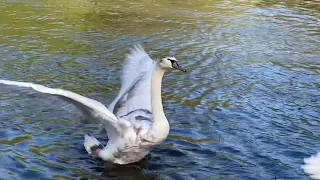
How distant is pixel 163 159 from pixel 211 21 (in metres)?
11.5

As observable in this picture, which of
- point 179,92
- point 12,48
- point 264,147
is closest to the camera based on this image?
point 264,147

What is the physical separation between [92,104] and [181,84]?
4743mm

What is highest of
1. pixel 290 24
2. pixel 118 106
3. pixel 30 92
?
pixel 30 92

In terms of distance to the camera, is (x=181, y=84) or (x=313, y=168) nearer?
(x=313, y=168)

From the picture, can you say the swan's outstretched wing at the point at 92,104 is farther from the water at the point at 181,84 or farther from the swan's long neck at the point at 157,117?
the swan's long neck at the point at 157,117

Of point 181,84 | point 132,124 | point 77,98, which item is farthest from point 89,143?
point 181,84

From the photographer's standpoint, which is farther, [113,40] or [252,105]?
[113,40]

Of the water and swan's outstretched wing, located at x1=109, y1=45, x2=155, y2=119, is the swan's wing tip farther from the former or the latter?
swan's outstretched wing, located at x1=109, y1=45, x2=155, y2=119

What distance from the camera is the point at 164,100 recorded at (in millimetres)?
10367

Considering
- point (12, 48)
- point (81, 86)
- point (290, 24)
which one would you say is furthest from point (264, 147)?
point (290, 24)

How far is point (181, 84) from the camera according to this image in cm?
1147

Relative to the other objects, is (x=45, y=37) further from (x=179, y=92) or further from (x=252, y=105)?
(x=252, y=105)

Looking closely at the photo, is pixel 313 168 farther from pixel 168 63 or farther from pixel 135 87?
pixel 135 87

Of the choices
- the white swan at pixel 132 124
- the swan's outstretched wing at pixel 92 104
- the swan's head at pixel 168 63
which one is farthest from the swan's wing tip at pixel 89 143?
the swan's head at pixel 168 63
